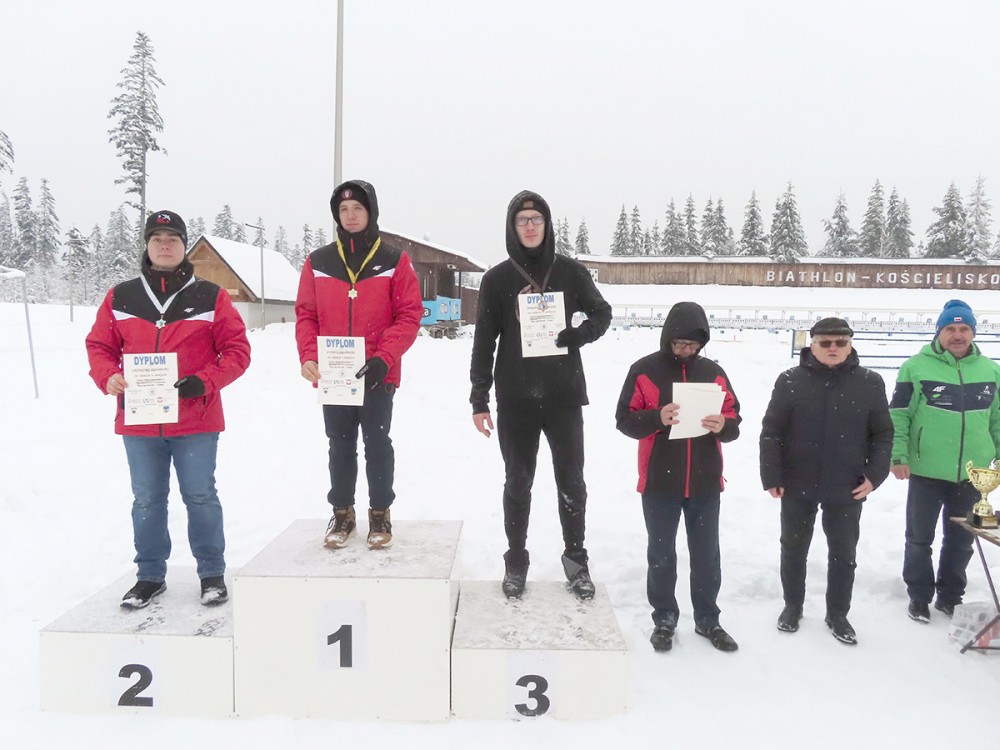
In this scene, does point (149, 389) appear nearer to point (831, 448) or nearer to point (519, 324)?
point (519, 324)

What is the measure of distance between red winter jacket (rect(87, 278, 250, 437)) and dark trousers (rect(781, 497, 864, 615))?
134 inches

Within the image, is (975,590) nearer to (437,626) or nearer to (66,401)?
(437,626)

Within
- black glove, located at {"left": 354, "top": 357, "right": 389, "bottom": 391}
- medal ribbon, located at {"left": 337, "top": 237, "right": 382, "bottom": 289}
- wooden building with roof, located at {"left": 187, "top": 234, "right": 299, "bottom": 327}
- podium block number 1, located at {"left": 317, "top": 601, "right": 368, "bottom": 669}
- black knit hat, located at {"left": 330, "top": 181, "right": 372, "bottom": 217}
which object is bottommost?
podium block number 1, located at {"left": 317, "top": 601, "right": 368, "bottom": 669}

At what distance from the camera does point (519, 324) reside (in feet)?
10.9

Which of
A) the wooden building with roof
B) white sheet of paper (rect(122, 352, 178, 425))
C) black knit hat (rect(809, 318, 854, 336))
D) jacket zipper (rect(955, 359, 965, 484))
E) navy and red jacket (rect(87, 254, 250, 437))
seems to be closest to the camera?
white sheet of paper (rect(122, 352, 178, 425))

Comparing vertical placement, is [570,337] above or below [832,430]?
above

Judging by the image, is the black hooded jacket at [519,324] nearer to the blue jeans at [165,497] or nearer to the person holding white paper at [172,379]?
the person holding white paper at [172,379]

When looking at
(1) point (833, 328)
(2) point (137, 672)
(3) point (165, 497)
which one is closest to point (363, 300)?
(3) point (165, 497)

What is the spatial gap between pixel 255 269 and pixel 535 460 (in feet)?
89.8

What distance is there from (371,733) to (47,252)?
6113 cm

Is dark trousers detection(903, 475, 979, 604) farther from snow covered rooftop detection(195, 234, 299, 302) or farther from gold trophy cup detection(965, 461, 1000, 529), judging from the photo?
snow covered rooftop detection(195, 234, 299, 302)

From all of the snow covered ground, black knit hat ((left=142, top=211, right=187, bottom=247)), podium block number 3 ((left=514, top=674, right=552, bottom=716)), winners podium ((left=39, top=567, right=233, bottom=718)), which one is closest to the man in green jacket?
the snow covered ground

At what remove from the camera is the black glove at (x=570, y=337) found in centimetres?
319

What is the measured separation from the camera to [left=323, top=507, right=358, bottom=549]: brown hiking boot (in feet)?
10.9
